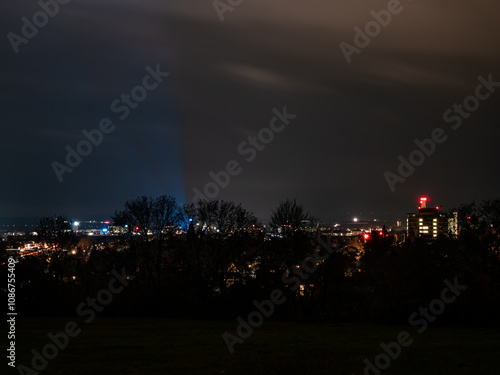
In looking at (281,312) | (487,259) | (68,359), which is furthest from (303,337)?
(487,259)

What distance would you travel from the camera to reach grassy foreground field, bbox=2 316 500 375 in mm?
14534

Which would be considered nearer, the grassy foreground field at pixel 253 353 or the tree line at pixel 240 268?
the grassy foreground field at pixel 253 353

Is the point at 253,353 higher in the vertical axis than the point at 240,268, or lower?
lower

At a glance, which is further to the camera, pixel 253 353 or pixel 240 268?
pixel 240 268

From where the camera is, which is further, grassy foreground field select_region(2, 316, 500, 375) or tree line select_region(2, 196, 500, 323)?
tree line select_region(2, 196, 500, 323)

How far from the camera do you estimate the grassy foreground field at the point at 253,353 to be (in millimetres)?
14534

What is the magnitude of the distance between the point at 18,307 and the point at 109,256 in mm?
12620

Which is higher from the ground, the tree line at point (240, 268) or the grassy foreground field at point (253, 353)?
the tree line at point (240, 268)

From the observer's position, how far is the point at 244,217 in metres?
45.3

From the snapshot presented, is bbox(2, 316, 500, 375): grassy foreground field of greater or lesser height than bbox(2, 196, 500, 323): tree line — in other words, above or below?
below

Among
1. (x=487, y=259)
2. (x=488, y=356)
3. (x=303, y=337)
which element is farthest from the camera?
(x=487, y=259)

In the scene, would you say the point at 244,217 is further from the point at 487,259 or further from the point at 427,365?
the point at 427,365

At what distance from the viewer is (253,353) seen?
17.5 m

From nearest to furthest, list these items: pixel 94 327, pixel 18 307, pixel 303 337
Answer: pixel 303 337 < pixel 94 327 < pixel 18 307
